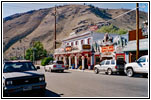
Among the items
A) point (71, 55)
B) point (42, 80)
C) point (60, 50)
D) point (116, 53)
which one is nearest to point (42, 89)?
point (42, 80)

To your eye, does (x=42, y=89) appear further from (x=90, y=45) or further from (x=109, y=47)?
(x=90, y=45)

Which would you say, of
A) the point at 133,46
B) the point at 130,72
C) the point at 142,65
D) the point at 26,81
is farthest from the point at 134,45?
the point at 26,81

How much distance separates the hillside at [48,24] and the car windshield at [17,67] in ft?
324

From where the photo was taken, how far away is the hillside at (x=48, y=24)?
12256 cm

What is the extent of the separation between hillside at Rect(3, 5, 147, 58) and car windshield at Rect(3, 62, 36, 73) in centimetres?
9878

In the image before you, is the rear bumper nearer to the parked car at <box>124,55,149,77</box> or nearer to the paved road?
the paved road

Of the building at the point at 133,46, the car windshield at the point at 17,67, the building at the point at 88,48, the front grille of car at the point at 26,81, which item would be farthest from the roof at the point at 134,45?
the front grille of car at the point at 26,81

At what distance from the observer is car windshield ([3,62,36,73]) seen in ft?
28.4

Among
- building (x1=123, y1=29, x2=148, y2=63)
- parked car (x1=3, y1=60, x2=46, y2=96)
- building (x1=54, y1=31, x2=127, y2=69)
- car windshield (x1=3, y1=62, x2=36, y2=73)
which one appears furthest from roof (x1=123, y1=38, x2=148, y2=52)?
parked car (x1=3, y1=60, x2=46, y2=96)

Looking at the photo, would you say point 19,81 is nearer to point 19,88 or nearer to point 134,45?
point 19,88

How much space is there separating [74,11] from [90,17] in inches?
1502

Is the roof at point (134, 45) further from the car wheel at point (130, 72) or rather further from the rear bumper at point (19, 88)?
the rear bumper at point (19, 88)

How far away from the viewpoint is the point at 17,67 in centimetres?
899

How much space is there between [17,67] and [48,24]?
149669 millimetres
